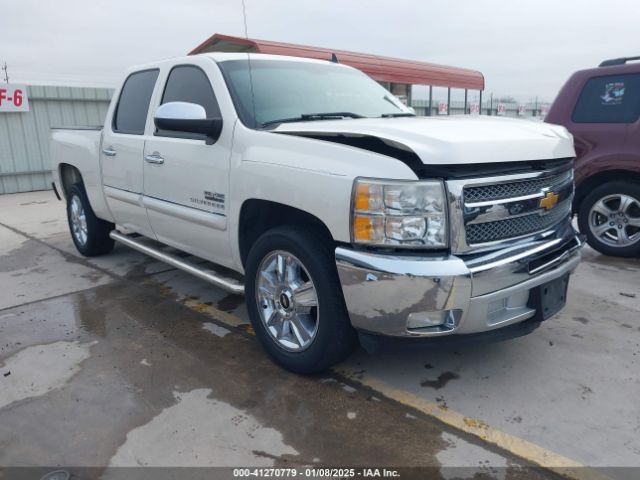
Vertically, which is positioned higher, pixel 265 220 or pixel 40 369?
pixel 265 220

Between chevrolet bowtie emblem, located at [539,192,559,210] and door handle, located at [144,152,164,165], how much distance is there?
264 centimetres

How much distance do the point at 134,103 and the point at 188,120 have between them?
1671 mm

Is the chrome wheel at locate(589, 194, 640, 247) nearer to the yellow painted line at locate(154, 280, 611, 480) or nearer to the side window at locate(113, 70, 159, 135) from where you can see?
the yellow painted line at locate(154, 280, 611, 480)

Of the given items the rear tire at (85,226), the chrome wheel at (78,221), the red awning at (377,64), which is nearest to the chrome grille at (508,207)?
the rear tire at (85,226)

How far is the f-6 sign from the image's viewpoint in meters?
10.9

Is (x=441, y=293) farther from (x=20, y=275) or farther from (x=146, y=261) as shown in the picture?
(x=20, y=275)

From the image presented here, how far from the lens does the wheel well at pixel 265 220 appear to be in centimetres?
297

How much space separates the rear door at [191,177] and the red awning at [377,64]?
664 centimetres

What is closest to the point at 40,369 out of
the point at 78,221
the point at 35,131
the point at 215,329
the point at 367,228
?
the point at 215,329

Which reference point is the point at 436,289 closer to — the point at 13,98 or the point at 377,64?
the point at 13,98

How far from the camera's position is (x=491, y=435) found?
8.39ft

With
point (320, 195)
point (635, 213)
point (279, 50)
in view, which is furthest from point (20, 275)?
point (279, 50)

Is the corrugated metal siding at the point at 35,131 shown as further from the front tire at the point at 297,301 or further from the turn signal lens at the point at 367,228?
the turn signal lens at the point at 367,228

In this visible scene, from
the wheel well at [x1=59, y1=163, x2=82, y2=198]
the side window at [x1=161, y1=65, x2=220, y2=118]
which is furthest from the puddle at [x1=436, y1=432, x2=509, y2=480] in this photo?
the wheel well at [x1=59, y1=163, x2=82, y2=198]
